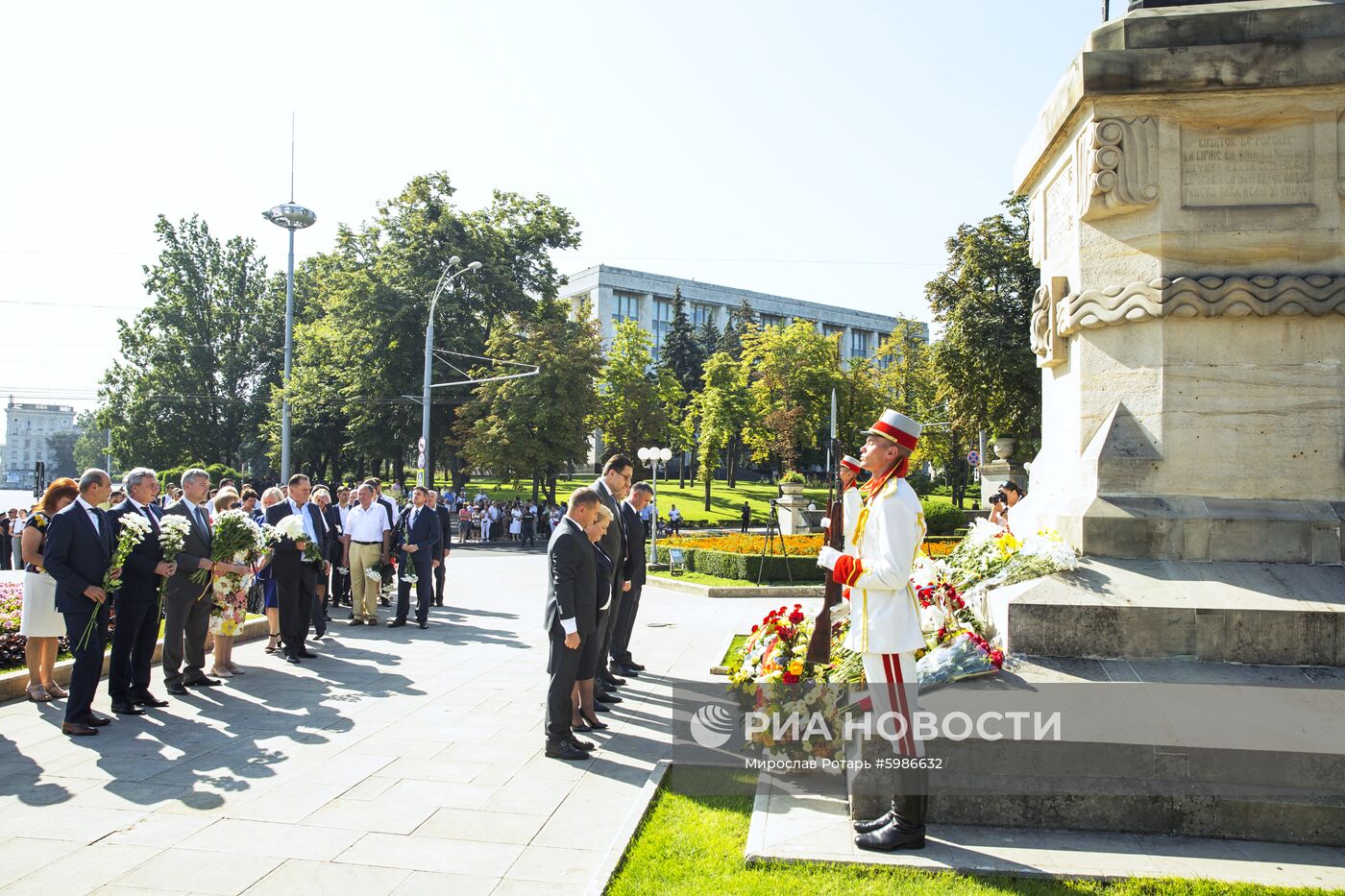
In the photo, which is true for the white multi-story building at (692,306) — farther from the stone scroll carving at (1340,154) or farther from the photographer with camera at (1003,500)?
the stone scroll carving at (1340,154)

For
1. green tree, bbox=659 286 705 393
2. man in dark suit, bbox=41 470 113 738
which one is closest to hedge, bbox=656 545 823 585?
man in dark suit, bbox=41 470 113 738

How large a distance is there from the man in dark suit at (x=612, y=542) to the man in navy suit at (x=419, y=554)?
182 inches

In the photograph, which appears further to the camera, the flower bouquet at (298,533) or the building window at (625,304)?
the building window at (625,304)

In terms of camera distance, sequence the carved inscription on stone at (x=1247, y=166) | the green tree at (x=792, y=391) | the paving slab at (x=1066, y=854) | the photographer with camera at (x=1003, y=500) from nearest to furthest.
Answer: the paving slab at (x=1066, y=854) < the carved inscription on stone at (x=1247, y=166) < the photographer with camera at (x=1003, y=500) < the green tree at (x=792, y=391)

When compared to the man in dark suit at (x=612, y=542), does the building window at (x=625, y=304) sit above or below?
above

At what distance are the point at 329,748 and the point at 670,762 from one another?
248cm

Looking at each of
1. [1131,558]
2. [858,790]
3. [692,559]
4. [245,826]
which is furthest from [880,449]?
[692,559]

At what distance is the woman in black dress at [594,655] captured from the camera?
272 inches

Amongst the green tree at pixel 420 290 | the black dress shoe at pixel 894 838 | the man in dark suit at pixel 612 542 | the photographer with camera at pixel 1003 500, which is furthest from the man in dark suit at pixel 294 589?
the green tree at pixel 420 290

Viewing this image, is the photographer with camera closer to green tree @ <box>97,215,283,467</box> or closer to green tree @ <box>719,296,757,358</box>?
green tree @ <box>97,215,283,467</box>

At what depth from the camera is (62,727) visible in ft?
22.7

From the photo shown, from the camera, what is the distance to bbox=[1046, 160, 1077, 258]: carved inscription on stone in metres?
6.50

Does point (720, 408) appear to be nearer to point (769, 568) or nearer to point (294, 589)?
point (769, 568)

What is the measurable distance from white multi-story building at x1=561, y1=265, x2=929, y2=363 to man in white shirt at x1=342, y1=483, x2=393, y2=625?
7059 centimetres
